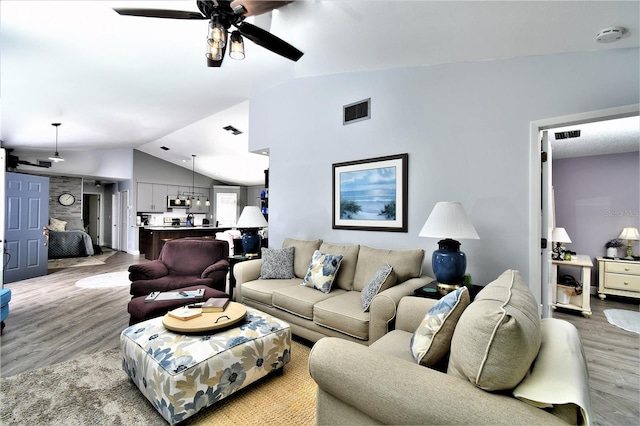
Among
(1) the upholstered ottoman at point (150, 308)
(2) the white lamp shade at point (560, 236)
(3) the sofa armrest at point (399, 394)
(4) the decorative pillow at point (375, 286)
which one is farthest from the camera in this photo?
(2) the white lamp shade at point (560, 236)

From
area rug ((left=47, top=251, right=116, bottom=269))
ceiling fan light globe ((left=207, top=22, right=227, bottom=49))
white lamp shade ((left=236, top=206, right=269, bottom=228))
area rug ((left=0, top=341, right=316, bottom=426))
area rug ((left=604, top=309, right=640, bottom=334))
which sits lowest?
area rug ((left=604, top=309, right=640, bottom=334))

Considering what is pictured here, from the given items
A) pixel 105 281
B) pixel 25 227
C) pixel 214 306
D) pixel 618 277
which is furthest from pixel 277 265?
pixel 25 227

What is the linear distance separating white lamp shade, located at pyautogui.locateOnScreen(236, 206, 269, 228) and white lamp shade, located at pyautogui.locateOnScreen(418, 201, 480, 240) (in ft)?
8.32

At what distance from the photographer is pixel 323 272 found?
3.03m

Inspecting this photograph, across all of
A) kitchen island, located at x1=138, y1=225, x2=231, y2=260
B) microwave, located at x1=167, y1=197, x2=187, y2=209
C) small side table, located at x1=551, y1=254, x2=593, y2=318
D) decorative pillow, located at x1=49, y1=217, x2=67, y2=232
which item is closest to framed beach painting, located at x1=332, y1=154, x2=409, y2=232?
small side table, located at x1=551, y1=254, x2=593, y2=318

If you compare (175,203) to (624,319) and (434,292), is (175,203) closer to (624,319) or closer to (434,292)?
(434,292)

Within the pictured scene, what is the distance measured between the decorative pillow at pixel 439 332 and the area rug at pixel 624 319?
3.46m

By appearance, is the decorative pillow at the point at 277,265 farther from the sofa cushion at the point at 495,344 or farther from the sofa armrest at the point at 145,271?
the sofa cushion at the point at 495,344

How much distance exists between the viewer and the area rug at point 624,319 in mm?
3357

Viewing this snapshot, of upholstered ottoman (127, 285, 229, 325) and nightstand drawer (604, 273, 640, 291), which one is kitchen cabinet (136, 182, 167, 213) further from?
nightstand drawer (604, 273, 640, 291)

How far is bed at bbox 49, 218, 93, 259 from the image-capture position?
7.71 metres

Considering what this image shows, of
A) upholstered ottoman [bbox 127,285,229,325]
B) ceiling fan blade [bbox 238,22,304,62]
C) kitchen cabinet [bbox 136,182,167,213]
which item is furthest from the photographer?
kitchen cabinet [bbox 136,182,167,213]

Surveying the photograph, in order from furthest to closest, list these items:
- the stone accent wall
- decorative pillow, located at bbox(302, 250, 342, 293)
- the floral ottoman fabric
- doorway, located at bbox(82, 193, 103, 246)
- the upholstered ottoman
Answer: doorway, located at bbox(82, 193, 103, 246), the stone accent wall, decorative pillow, located at bbox(302, 250, 342, 293), the upholstered ottoman, the floral ottoman fabric

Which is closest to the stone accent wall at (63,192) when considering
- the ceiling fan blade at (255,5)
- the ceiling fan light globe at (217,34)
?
the ceiling fan light globe at (217,34)
